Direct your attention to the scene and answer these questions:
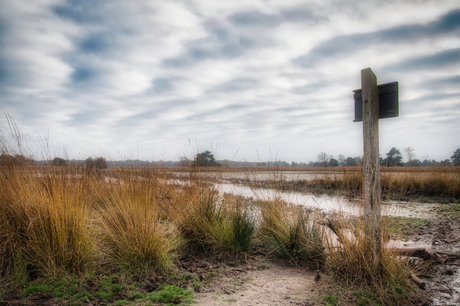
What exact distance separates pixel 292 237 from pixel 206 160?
9.40 ft

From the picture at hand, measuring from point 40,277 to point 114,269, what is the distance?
81cm

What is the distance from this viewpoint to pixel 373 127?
3137 mm

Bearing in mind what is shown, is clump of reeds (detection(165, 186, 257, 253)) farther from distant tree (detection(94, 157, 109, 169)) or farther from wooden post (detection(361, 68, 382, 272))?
distant tree (detection(94, 157, 109, 169))

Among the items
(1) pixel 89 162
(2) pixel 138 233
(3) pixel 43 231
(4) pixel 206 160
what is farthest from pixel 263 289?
(1) pixel 89 162

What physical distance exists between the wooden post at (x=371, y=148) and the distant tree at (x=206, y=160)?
3.41 meters

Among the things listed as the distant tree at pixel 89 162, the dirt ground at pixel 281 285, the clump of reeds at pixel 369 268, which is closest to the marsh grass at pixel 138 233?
the clump of reeds at pixel 369 268

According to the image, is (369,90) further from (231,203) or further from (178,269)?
(178,269)

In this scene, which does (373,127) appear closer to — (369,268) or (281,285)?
(369,268)

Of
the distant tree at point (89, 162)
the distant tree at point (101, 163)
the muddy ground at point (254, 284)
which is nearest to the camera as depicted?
the muddy ground at point (254, 284)

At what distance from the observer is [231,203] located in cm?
471

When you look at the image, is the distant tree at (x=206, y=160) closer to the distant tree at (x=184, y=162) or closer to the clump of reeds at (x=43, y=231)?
the distant tree at (x=184, y=162)

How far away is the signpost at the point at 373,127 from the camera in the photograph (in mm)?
3084

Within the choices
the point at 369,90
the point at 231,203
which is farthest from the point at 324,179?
the point at 369,90

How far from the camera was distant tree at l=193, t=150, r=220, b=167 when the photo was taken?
229 inches
